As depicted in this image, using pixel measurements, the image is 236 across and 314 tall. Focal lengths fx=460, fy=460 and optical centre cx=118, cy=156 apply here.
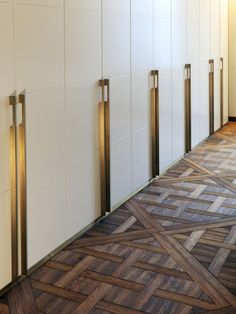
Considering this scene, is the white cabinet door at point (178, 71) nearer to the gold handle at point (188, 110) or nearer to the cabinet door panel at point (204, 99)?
the gold handle at point (188, 110)

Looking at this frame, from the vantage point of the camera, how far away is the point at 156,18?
15.8ft

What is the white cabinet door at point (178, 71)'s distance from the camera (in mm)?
5391

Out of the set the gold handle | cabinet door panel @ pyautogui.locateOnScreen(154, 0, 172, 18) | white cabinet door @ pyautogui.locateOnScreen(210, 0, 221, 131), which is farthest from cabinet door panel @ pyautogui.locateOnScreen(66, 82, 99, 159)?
white cabinet door @ pyautogui.locateOnScreen(210, 0, 221, 131)

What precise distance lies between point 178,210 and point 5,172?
1928 millimetres

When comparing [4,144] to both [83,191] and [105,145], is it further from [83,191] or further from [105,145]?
[105,145]

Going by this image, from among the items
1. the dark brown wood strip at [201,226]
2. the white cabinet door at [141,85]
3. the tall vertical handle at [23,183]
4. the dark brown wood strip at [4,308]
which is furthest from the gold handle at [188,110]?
the dark brown wood strip at [4,308]

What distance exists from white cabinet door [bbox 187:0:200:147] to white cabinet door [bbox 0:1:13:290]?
3.70m

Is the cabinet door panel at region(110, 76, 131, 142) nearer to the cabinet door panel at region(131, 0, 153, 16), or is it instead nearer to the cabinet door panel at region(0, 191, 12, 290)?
the cabinet door panel at region(131, 0, 153, 16)

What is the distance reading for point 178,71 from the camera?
5.59 meters

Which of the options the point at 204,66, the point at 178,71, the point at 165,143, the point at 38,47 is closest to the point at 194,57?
the point at 204,66

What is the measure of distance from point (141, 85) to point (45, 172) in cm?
181

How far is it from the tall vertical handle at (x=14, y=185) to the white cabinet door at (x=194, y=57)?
12.3 feet

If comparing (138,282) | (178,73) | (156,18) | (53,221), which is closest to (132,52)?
(156,18)

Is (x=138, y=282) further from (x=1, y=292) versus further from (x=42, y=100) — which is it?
(x=42, y=100)
